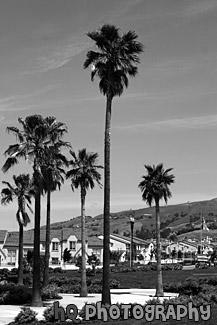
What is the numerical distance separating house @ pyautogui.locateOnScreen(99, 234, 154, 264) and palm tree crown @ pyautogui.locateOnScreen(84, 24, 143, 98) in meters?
102

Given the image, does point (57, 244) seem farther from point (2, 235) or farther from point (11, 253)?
point (2, 235)

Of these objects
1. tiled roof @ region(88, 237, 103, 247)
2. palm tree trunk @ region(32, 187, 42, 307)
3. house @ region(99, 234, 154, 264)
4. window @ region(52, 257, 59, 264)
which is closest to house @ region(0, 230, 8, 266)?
window @ region(52, 257, 59, 264)

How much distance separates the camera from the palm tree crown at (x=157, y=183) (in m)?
40.6

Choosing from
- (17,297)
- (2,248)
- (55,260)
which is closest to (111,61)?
(17,297)

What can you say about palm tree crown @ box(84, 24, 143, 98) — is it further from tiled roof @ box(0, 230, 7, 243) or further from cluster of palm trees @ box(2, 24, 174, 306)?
tiled roof @ box(0, 230, 7, 243)

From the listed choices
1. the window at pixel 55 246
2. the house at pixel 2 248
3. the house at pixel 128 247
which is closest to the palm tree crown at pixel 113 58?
the house at pixel 2 248

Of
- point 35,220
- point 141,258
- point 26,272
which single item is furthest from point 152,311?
point 141,258

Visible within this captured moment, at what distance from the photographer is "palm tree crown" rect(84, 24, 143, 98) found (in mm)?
28359

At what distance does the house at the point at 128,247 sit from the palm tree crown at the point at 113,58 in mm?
101600

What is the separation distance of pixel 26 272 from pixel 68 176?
36.4 metres

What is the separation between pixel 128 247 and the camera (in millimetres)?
136000

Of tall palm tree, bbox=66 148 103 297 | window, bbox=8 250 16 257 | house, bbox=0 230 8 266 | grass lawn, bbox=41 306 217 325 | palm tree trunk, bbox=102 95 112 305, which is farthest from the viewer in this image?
window, bbox=8 250 16 257

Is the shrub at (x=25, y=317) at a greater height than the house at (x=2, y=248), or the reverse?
the house at (x=2, y=248)

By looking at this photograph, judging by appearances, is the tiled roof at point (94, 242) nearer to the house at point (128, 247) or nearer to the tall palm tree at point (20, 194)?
the house at point (128, 247)
